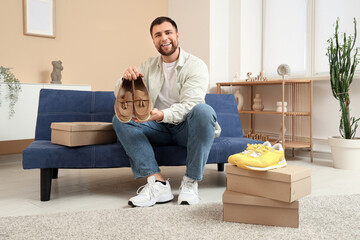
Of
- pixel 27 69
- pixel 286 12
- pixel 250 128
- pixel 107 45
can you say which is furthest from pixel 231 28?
pixel 27 69

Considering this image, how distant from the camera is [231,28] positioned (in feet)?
14.8

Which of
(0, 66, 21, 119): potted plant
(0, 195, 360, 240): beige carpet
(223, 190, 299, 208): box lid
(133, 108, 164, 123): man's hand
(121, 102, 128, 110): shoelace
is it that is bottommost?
(0, 195, 360, 240): beige carpet

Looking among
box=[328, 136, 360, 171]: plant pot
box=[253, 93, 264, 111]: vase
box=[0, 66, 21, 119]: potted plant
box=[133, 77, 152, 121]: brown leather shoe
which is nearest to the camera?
box=[133, 77, 152, 121]: brown leather shoe

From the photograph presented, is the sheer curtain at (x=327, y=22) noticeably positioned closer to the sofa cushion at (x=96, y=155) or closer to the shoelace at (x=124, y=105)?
the sofa cushion at (x=96, y=155)

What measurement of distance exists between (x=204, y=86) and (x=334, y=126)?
2.17 m

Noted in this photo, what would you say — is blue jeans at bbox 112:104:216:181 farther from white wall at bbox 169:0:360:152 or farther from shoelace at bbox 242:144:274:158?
white wall at bbox 169:0:360:152

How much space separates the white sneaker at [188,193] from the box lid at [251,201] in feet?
0.97

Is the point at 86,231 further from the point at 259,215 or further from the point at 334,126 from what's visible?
the point at 334,126

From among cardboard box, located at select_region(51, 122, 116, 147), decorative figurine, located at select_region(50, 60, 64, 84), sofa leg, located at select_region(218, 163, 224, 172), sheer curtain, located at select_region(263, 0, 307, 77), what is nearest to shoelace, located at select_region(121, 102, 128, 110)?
cardboard box, located at select_region(51, 122, 116, 147)

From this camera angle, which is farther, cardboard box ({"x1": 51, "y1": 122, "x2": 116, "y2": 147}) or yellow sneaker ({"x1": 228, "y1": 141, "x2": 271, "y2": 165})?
cardboard box ({"x1": 51, "y1": 122, "x2": 116, "y2": 147})

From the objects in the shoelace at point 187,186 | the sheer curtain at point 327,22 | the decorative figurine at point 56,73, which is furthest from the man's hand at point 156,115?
the sheer curtain at point 327,22

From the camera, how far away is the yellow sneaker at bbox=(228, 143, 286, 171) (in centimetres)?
146

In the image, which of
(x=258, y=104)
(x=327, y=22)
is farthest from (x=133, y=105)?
(x=327, y=22)

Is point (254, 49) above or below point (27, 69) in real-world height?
above
